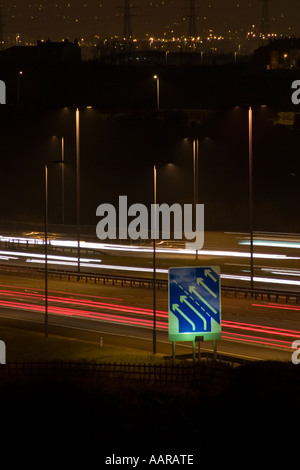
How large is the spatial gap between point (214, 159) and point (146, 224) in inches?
309

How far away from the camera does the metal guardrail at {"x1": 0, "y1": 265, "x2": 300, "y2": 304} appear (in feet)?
127

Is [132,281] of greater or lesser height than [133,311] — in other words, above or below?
above

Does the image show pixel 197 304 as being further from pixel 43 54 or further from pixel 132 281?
pixel 43 54

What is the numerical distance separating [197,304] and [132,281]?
67.6ft

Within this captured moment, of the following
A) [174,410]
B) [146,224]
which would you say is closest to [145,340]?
[174,410]

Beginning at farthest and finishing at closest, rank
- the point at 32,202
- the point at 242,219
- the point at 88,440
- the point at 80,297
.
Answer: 1. the point at 32,202
2. the point at 242,219
3. the point at 80,297
4. the point at 88,440

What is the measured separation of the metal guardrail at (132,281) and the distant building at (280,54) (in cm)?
4632

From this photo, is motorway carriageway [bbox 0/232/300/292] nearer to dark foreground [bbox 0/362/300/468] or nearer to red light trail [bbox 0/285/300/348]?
red light trail [bbox 0/285/300/348]

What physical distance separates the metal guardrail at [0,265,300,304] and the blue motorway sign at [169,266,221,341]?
15.4 meters

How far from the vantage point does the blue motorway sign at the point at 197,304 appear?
904 inches

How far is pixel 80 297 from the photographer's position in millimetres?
40500

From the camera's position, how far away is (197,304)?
2330 cm

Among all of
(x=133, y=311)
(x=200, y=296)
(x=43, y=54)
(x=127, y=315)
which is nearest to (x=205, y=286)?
(x=200, y=296)

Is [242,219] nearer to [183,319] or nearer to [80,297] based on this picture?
[80,297]
